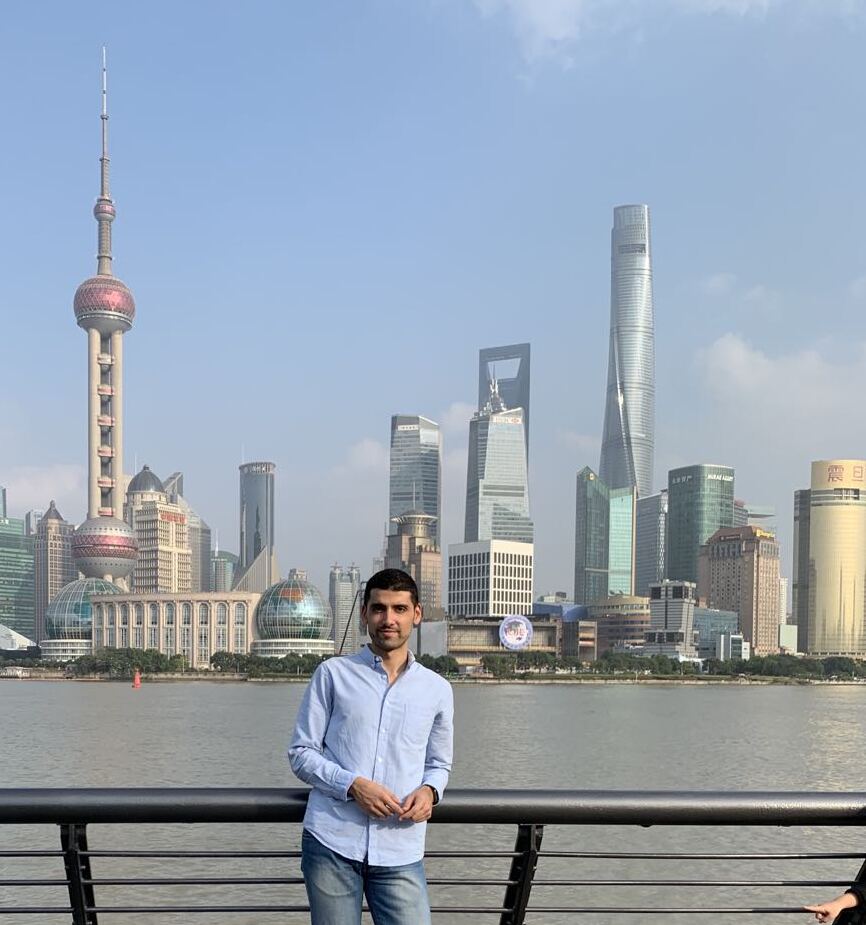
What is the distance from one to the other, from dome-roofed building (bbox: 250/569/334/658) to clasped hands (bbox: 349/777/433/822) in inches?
6049

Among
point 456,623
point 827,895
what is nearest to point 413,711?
A: point 827,895

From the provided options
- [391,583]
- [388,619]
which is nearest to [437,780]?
[388,619]

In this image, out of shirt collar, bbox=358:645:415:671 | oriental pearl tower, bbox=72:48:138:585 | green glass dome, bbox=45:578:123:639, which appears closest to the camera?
shirt collar, bbox=358:645:415:671

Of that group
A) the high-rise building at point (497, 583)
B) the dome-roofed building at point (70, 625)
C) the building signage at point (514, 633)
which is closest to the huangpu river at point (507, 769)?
the building signage at point (514, 633)

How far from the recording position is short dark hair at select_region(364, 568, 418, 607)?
404 centimetres

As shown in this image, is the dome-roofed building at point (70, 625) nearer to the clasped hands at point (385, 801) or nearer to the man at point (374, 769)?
the man at point (374, 769)

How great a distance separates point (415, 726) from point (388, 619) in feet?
1.18

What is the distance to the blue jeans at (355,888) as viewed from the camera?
371cm

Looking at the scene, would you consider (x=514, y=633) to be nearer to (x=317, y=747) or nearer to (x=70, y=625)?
(x=70, y=625)

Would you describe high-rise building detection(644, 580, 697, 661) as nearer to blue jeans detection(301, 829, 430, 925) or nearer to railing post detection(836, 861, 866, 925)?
A: railing post detection(836, 861, 866, 925)

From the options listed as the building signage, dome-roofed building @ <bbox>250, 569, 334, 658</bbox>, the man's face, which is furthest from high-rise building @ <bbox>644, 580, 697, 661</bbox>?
the man's face

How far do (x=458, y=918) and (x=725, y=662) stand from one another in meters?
154

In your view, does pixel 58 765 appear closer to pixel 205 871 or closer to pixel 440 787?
pixel 205 871

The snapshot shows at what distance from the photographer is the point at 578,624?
7549 inches
